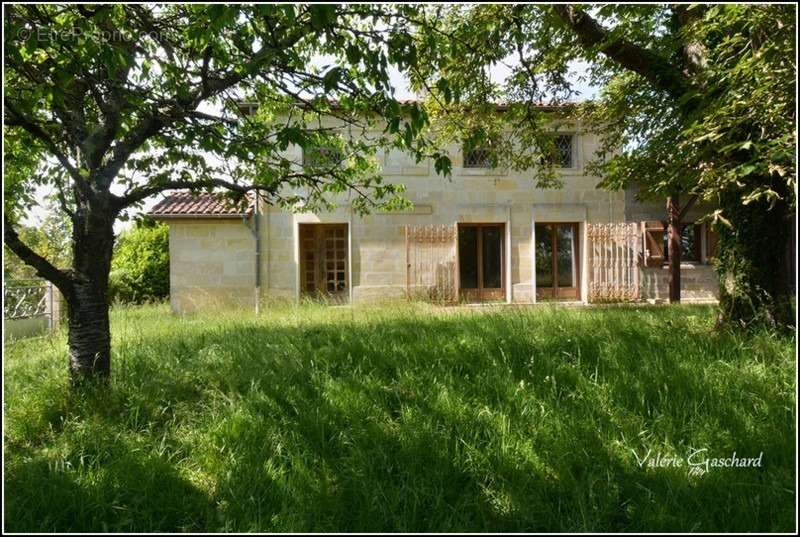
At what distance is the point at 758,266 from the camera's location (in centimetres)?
447

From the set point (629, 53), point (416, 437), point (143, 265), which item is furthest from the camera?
point (143, 265)

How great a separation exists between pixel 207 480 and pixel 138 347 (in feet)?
8.80

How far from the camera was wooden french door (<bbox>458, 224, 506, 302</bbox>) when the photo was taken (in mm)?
11203

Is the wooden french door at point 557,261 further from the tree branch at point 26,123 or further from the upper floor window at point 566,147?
the tree branch at point 26,123

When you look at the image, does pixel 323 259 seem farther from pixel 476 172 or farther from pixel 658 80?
pixel 658 80

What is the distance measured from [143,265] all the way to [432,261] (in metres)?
9.10

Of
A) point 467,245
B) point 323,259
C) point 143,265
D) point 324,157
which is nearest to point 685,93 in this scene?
point 324,157

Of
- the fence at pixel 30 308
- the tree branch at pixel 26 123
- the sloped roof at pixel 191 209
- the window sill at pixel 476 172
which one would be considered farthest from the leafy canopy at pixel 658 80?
the fence at pixel 30 308

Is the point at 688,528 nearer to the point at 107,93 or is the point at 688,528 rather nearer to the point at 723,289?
the point at 723,289

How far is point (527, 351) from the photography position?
3713 mm

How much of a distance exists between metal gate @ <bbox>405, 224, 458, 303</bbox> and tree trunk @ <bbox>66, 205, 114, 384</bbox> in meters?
8.05

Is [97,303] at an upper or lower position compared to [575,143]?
lower

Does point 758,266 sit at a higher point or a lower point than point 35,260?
lower

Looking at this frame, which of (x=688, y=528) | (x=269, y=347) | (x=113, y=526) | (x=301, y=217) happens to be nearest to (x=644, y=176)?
(x=688, y=528)
